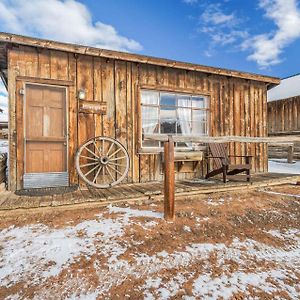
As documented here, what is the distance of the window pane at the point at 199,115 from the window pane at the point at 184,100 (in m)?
0.28

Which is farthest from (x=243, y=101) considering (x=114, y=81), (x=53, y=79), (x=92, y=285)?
(x=92, y=285)

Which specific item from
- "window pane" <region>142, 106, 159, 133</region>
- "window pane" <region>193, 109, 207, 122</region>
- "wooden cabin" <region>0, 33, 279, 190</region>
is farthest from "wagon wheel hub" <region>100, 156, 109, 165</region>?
"window pane" <region>193, 109, 207, 122</region>

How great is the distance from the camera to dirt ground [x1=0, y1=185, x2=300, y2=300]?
1.91 meters

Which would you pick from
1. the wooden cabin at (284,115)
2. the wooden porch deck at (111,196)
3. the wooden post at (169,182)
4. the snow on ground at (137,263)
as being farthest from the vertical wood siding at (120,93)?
the wooden cabin at (284,115)

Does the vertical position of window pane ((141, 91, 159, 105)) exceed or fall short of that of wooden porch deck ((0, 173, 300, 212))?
it exceeds it

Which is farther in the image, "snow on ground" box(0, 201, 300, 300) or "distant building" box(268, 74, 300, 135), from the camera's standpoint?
"distant building" box(268, 74, 300, 135)

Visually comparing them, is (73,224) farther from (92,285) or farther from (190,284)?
(190,284)

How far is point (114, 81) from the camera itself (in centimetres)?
550

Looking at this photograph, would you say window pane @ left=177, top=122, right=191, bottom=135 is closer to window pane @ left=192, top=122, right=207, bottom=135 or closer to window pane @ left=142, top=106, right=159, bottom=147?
window pane @ left=192, top=122, right=207, bottom=135

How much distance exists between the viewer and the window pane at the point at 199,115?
21.3 feet

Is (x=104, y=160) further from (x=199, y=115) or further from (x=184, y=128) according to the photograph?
(x=199, y=115)

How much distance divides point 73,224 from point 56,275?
1280mm

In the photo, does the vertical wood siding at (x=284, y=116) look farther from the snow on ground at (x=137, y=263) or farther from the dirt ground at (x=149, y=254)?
the snow on ground at (x=137, y=263)

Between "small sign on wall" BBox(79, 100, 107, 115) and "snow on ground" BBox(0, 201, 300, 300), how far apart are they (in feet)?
9.34
